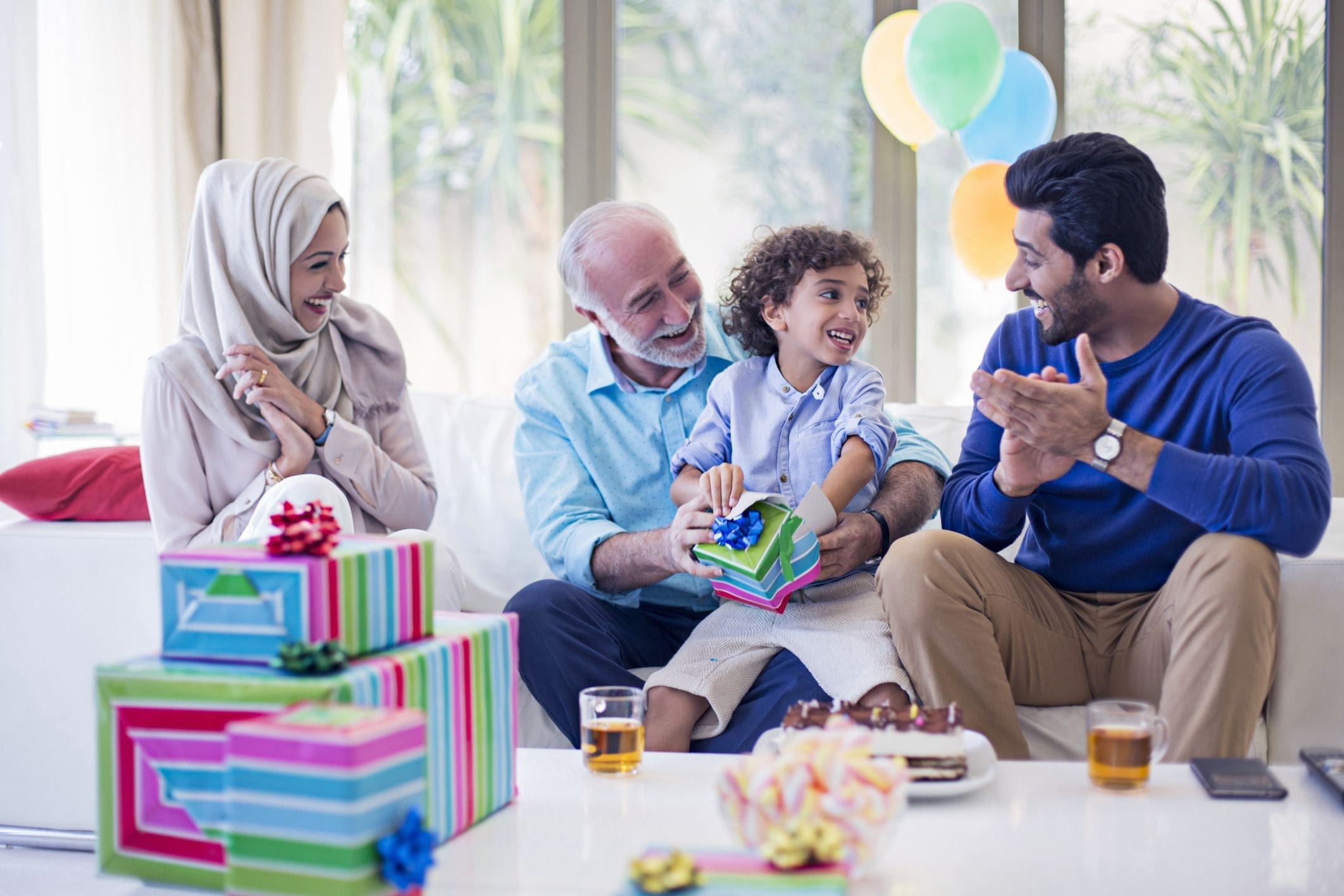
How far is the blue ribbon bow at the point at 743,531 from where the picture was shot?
180 cm

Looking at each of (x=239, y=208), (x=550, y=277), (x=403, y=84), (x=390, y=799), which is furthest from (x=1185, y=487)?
(x=403, y=84)

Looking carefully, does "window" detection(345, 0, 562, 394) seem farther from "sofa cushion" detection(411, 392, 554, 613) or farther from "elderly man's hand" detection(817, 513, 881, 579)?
"elderly man's hand" detection(817, 513, 881, 579)

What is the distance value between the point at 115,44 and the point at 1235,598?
10.6ft

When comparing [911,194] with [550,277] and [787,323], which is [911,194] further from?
[787,323]

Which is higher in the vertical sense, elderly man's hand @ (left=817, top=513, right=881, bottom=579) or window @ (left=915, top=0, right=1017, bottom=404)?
window @ (left=915, top=0, right=1017, bottom=404)

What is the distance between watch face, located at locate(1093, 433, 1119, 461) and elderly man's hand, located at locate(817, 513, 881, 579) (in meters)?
0.41

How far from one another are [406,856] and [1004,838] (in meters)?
0.55

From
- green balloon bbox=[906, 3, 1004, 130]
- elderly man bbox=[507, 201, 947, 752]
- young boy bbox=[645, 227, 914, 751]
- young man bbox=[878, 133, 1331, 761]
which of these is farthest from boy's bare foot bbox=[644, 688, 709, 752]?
green balloon bbox=[906, 3, 1004, 130]

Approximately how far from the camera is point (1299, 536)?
65.9 inches

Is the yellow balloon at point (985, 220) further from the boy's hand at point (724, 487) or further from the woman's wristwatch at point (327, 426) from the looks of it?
the woman's wristwatch at point (327, 426)

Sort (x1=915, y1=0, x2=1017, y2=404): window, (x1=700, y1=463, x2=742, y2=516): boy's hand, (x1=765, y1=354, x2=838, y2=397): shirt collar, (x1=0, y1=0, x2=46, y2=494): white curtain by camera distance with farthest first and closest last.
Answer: (x1=915, y1=0, x2=1017, y2=404): window → (x1=0, y1=0, x2=46, y2=494): white curtain → (x1=765, y1=354, x2=838, y2=397): shirt collar → (x1=700, y1=463, x2=742, y2=516): boy's hand

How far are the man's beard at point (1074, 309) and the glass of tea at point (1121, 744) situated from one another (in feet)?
2.76

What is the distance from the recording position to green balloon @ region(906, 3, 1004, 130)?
10.2ft

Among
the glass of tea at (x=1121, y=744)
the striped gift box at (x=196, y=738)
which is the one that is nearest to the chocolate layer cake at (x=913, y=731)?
the glass of tea at (x=1121, y=744)
